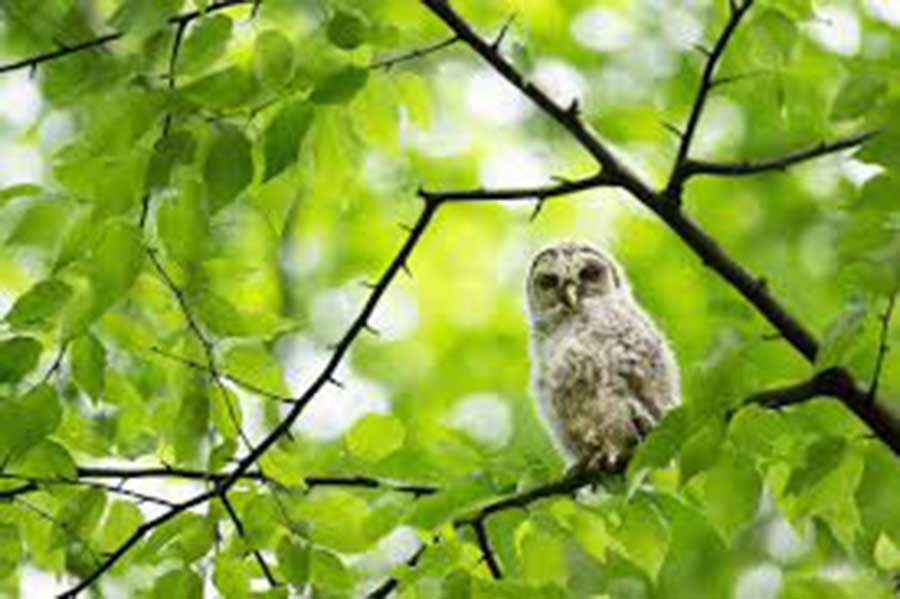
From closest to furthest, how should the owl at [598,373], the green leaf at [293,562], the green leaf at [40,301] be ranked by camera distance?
the green leaf at [40,301]
the green leaf at [293,562]
the owl at [598,373]

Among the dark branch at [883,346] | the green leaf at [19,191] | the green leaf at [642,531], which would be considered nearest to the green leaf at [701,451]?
the dark branch at [883,346]

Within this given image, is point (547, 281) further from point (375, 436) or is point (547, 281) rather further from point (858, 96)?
point (858, 96)

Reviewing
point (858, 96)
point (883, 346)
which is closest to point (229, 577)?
point (883, 346)

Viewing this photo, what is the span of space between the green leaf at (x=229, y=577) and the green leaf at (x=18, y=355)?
0.37 metres

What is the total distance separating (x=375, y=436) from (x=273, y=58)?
1.98ft

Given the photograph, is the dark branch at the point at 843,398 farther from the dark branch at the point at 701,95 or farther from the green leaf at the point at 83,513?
the green leaf at the point at 83,513

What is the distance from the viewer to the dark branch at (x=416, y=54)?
7.64 ft

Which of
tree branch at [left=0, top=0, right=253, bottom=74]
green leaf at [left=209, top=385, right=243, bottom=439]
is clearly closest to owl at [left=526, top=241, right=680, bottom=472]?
green leaf at [left=209, top=385, right=243, bottom=439]

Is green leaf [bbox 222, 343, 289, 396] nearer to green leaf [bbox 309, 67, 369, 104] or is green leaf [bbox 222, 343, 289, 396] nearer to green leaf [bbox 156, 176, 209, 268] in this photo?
green leaf [bbox 156, 176, 209, 268]

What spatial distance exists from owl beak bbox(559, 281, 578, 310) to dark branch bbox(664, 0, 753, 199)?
98 cm

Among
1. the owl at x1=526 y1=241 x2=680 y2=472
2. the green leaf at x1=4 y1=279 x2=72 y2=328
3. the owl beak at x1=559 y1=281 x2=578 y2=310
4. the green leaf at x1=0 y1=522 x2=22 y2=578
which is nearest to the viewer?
the green leaf at x1=4 y1=279 x2=72 y2=328

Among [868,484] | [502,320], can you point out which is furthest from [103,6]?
[868,484]

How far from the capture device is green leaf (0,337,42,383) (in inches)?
95.1

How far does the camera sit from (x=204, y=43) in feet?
Answer: 7.51
